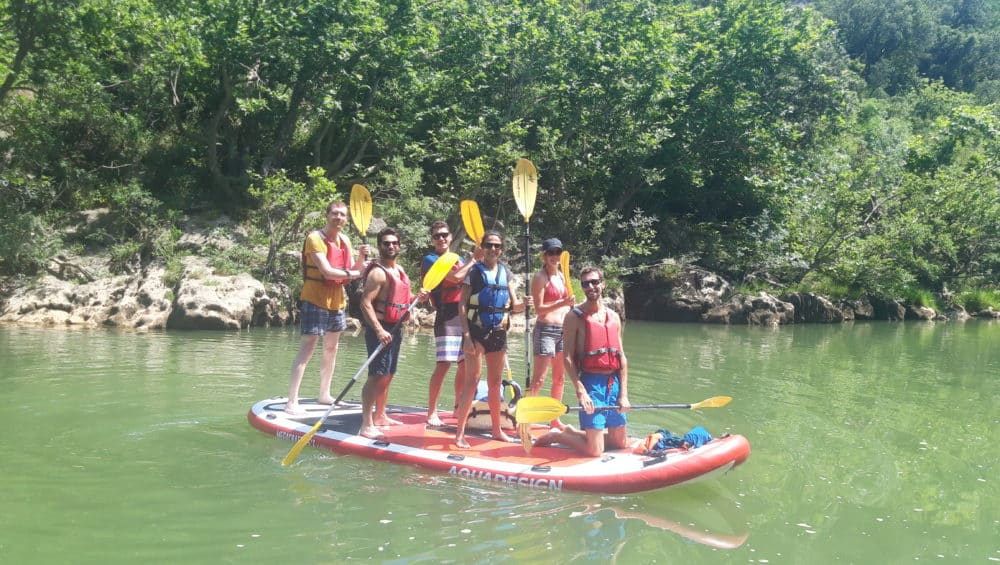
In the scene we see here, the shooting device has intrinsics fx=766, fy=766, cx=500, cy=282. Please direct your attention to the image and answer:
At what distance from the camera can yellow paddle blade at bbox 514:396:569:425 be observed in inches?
189

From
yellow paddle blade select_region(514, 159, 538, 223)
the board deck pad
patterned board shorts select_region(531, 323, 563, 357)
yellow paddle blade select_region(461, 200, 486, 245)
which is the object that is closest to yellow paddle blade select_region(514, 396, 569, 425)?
the board deck pad

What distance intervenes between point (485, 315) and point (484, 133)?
12.2 metres

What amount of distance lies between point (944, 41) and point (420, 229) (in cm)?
5508

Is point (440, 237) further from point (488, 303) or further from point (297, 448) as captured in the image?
point (297, 448)

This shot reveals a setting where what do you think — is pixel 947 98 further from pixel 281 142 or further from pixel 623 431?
pixel 623 431

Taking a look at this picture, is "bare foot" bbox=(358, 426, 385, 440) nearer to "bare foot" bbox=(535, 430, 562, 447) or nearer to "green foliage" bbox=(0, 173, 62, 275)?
"bare foot" bbox=(535, 430, 562, 447)

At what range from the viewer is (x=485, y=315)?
5199 mm

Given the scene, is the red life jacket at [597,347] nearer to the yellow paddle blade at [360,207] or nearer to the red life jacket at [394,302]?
the red life jacket at [394,302]

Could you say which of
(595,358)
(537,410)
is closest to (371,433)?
(537,410)

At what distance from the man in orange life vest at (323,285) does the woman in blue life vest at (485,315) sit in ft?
3.58

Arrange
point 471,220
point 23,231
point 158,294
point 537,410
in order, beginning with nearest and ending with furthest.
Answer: point 537,410
point 471,220
point 158,294
point 23,231

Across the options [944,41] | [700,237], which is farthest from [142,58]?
[944,41]

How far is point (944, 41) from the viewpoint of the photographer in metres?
55.7

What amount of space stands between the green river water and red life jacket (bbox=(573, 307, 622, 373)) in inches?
31.8
